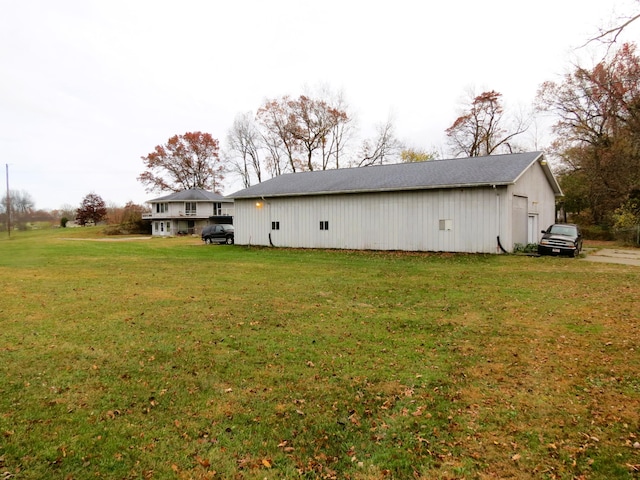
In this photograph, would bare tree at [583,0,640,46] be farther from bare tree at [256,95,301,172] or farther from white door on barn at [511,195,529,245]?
bare tree at [256,95,301,172]

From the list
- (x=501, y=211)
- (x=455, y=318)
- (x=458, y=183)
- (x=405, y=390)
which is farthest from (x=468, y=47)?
(x=405, y=390)

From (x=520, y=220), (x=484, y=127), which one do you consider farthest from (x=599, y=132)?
(x=520, y=220)

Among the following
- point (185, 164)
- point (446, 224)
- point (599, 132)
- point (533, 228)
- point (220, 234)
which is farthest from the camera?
point (185, 164)

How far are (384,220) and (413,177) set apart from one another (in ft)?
8.93

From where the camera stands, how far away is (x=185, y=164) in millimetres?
54594

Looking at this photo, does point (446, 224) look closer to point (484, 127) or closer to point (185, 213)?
point (484, 127)

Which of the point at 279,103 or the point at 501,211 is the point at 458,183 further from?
the point at 279,103

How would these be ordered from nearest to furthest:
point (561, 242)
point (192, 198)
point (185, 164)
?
point (561, 242) → point (192, 198) → point (185, 164)

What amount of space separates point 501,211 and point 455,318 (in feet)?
38.2

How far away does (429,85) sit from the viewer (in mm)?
23281

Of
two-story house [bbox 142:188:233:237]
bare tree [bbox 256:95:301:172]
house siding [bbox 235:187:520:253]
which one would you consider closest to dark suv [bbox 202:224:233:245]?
house siding [bbox 235:187:520:253]

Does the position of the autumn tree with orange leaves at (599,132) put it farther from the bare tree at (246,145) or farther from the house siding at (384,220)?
the bare tree at (246,145)

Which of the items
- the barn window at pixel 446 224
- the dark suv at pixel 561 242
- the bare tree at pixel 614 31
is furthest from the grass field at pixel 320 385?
the barn window at pixel 446 224

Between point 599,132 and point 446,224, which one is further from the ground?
point 599,132
